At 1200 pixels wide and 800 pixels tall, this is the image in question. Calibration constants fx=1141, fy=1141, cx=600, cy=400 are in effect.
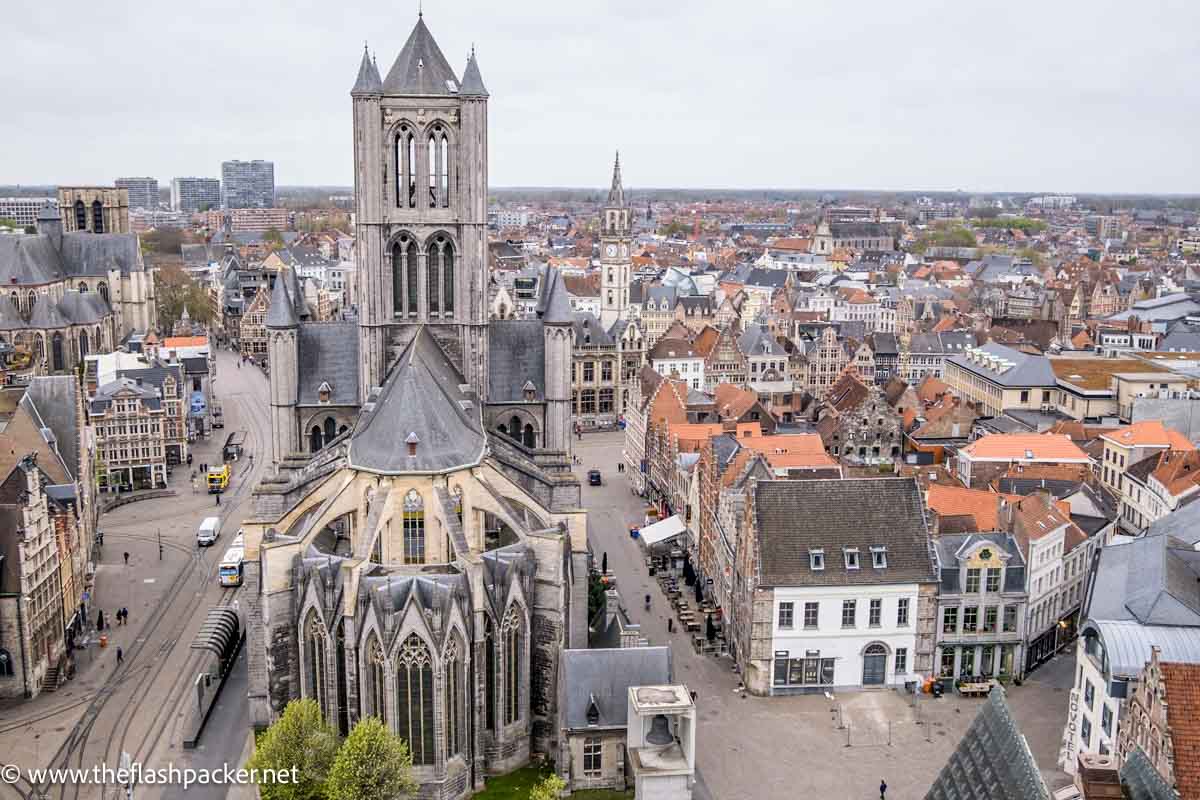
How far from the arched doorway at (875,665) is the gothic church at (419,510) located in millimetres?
16333

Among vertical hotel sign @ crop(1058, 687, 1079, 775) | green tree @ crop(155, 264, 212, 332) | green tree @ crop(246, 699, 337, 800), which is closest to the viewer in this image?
green tree @ crop(246, 699, 337, 800)

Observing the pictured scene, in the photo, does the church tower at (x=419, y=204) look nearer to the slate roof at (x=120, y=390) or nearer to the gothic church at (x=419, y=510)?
the gothic church at (x=419, y=510)

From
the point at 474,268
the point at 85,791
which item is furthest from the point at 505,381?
the point at 85,791

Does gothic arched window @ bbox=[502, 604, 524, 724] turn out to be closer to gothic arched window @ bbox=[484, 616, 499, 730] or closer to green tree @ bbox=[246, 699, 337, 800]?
gothic arched window @ bbox=[484, 616, 499, 730]

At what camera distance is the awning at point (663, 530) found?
80.4 m

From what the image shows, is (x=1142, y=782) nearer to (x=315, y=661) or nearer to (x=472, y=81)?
(x=315, y=661)

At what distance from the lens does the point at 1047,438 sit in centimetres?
8725

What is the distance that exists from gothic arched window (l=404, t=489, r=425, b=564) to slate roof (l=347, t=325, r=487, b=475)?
1.80 meters

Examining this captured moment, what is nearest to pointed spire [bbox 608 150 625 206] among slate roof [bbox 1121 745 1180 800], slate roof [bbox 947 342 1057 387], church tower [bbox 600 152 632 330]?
church tower [bbox 600 152 632 330]

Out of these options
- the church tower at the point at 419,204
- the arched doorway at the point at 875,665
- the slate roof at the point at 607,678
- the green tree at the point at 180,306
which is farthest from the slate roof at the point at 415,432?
the green tree at the point at 180,306

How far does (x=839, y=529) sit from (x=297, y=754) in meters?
30.2

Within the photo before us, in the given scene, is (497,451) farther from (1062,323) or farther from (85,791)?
(1062,323)

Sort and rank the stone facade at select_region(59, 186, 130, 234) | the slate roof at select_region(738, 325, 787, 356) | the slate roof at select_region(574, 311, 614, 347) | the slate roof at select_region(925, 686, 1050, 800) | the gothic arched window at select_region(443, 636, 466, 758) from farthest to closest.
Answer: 1. the stone facade at select_region(59, 186, 130, 234)
2. the slate roof at select_region(738, 325, 787, 356)
3. the slate roof at select_region(574, 311, 614, 347)
4. the gothic arched window at select_region(443, 636, 466, 758)
5. the slate roof at select_region(925, 686, 1050, 800)

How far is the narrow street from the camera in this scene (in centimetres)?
5425
